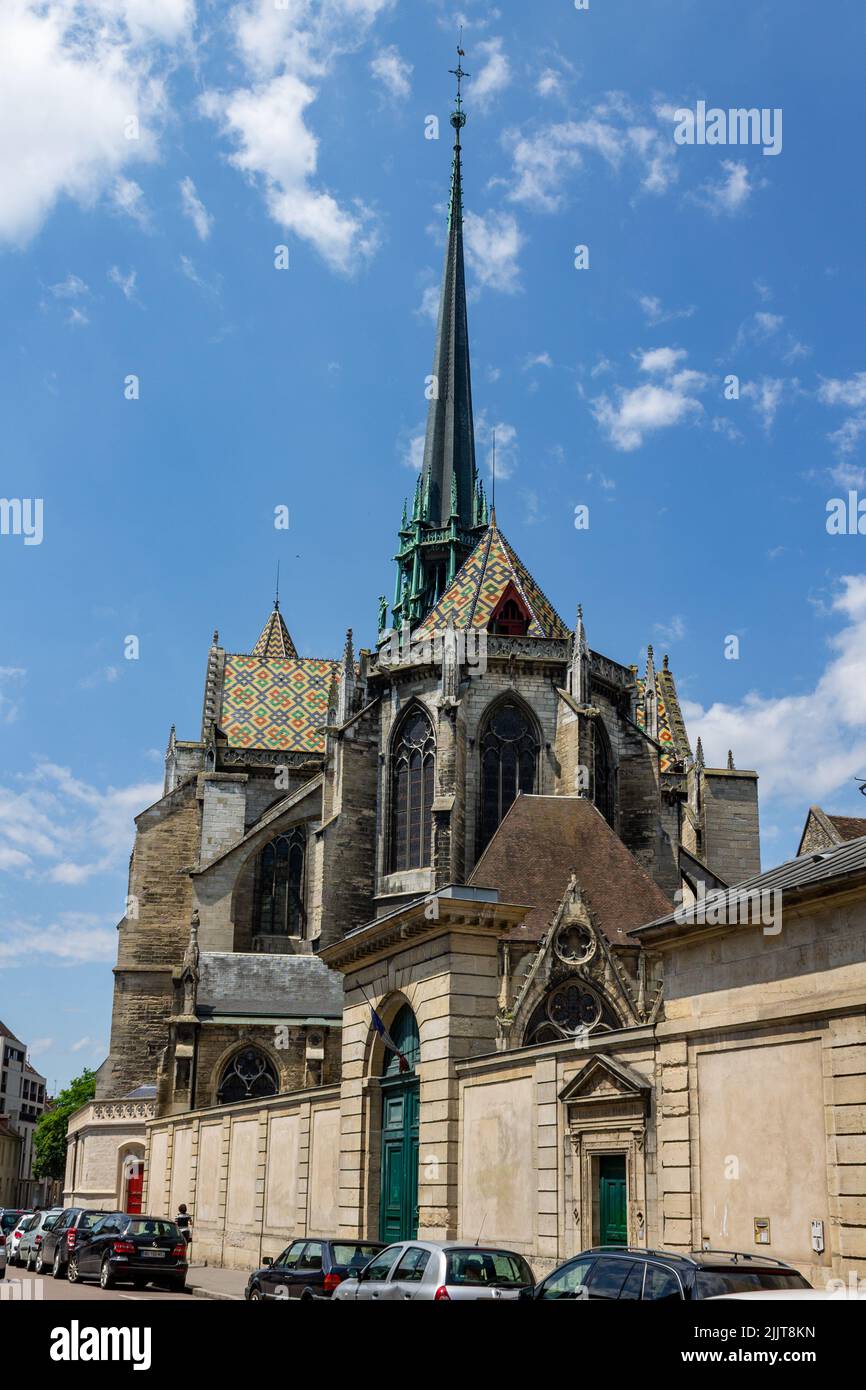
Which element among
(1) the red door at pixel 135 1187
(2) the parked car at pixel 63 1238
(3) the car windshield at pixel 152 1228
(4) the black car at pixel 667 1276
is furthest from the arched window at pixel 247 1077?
(4) the black car at pixel 667 1276

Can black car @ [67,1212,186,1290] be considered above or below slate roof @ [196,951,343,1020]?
below

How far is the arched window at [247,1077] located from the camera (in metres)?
37.7

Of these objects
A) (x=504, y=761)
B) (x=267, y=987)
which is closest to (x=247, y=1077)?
(x=267, y=987)

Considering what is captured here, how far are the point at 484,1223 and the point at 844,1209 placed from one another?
6.21 m

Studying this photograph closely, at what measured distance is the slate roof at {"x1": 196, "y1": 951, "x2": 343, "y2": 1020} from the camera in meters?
38.6

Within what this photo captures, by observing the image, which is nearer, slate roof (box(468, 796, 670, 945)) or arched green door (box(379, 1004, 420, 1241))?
arched green door (box(379, 1004, 420, 1241))

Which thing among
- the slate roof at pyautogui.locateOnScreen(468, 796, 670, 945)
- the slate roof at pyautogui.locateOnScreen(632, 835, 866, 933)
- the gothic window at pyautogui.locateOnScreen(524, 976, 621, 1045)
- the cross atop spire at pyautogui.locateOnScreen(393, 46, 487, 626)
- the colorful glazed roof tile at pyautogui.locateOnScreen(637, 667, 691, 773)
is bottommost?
the gothic window at pyautogui.locateOnScreen(524, 976, 621, 1045)

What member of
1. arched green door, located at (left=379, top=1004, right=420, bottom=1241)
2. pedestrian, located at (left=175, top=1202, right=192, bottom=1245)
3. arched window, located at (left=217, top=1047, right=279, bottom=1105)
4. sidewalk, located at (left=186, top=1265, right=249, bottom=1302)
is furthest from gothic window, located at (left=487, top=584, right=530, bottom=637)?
arched green door, located at (left=379, top=1004, right=420, bottom=1241)

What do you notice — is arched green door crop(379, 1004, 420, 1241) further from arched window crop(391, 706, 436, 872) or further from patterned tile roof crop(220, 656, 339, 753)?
patterned tile roof crop(220, 656, 339, 753)

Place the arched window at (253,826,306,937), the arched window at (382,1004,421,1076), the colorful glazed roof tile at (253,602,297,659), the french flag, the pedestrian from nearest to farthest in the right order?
the arched window at (382,1004,421,1076) → the french flag → the pedestrian → the arched window at (253,826,306,937) → the colorful glazed roof tile at (253,602,297,659)

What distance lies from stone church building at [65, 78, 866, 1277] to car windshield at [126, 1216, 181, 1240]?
84.8 inches

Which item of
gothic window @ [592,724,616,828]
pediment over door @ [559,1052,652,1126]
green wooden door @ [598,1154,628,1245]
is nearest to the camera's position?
pediment over door @ [559,1052,652,1126]
